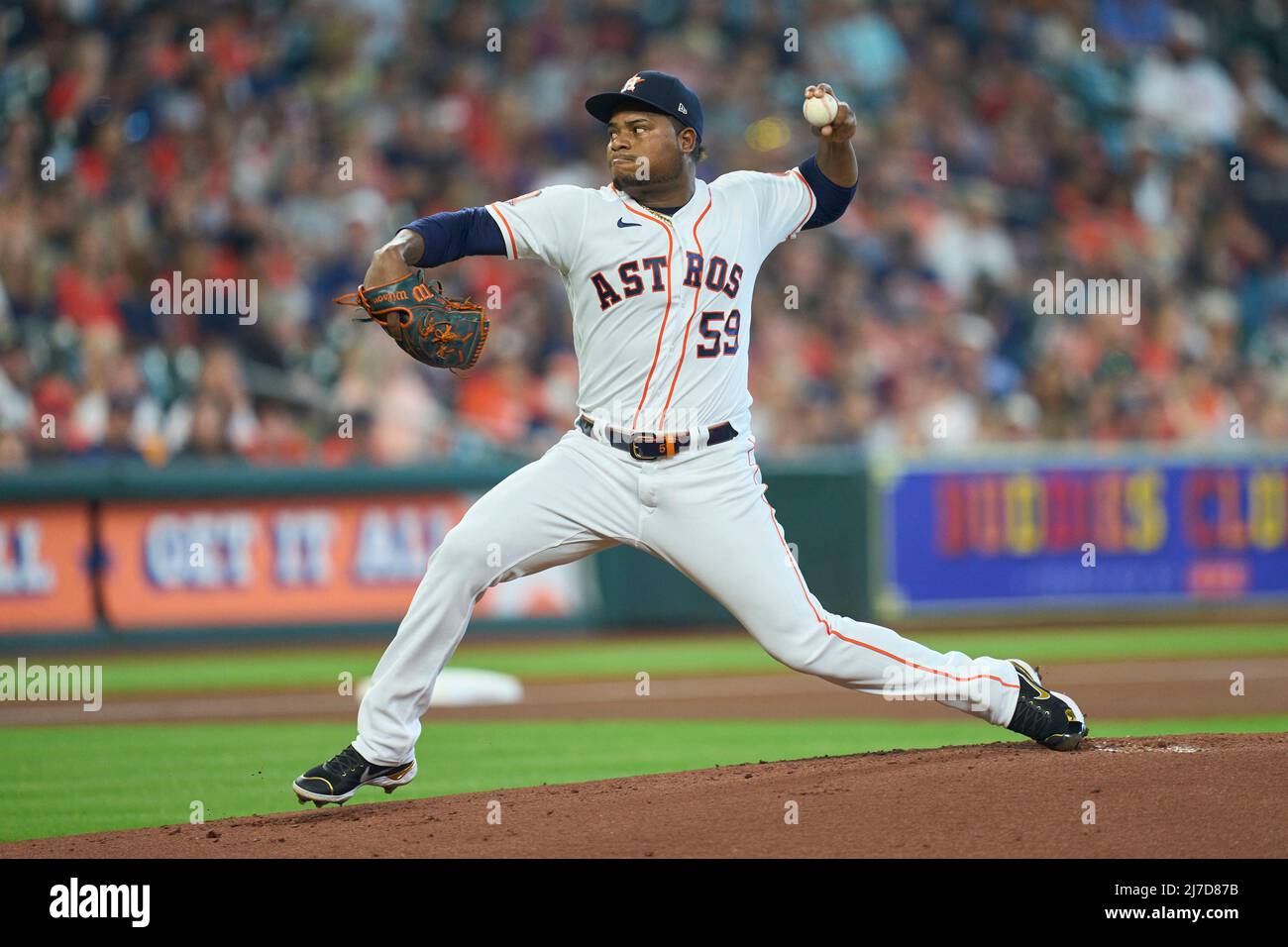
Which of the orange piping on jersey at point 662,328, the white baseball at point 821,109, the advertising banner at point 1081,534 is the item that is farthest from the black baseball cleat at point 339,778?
the advertising banner at point 1081,534

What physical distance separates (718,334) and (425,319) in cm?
93

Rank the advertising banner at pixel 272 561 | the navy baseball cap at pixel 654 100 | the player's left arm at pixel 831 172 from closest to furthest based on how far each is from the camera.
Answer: the navy baseball cap at pixel 654 100, the player's left arm at pixel 831 172, the advertising banner at pixel 272 561

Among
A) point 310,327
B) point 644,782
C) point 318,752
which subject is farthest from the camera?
point 310,327

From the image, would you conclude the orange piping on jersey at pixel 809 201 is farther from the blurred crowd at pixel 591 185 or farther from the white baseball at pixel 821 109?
the blurred crowd at pixel 591 185

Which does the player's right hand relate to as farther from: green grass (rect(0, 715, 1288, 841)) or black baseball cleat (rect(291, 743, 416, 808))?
green grass (rect(0, 715, 1288, 841))

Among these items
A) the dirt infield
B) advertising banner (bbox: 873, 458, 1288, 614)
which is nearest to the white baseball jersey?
the dirt infield

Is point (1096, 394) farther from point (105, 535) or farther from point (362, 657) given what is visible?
point (105, 535)

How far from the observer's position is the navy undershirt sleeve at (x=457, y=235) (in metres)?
4.95

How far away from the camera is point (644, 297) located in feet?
16.9

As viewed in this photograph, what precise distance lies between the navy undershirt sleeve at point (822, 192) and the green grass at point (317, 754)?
2.57m

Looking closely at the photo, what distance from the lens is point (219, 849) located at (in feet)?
16.0

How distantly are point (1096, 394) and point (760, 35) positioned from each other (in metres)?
5.23

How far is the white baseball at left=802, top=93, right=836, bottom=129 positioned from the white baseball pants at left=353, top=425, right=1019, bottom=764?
105cm

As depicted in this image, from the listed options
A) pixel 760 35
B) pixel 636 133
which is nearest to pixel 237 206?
pixel 760 35
